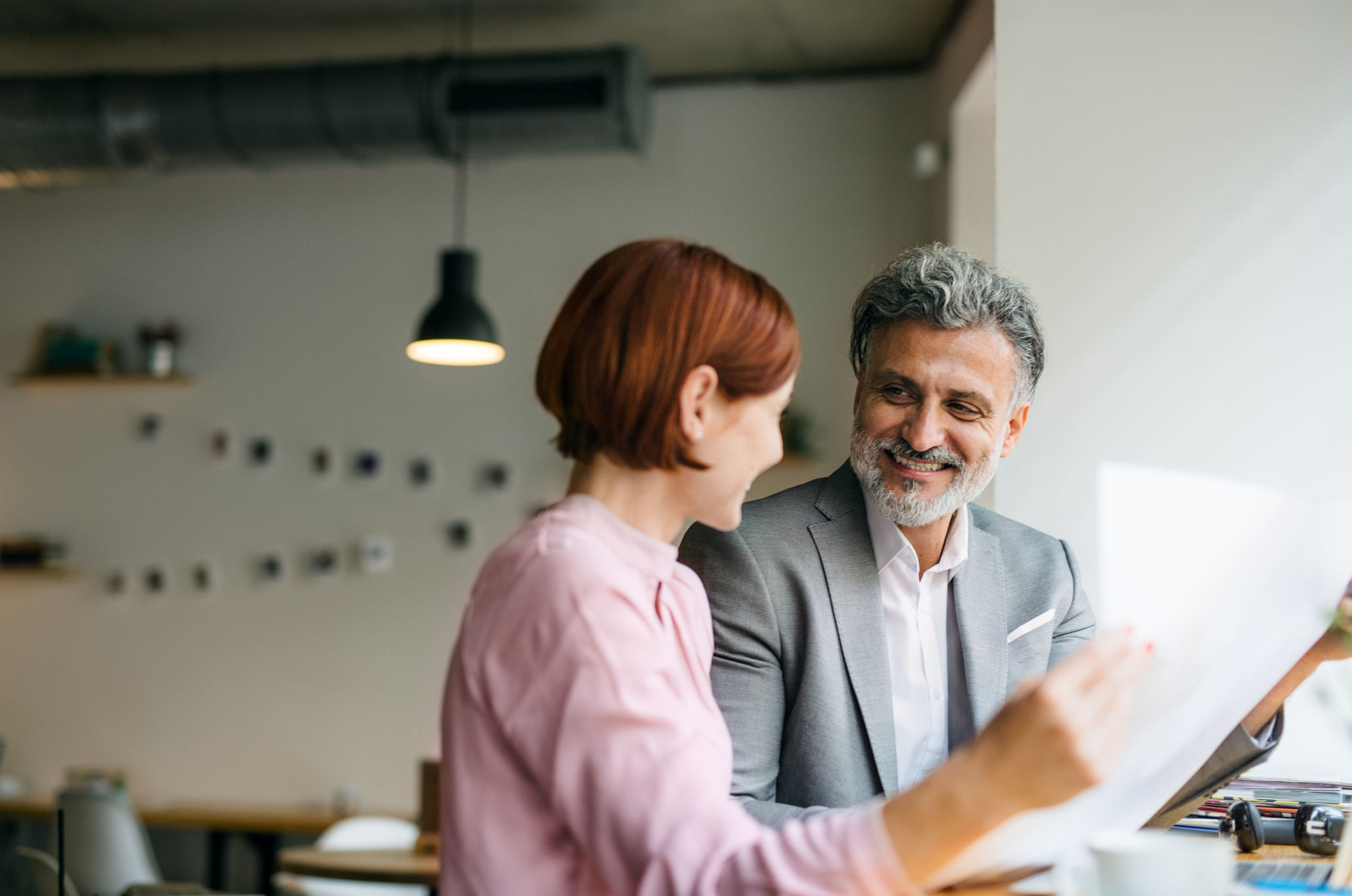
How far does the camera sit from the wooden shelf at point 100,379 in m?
5.54

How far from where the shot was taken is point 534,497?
5.34 metres

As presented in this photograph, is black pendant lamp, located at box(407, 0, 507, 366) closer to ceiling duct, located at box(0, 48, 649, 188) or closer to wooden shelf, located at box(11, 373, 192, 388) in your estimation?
ceiling duct, located at box(0, 48, 649, 188)

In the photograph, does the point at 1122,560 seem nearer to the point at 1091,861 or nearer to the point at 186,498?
the point at 1091,861

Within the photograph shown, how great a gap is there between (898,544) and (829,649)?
20 cm

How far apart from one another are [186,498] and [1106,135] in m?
4.81

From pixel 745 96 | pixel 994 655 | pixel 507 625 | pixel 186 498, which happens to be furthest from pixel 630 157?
pixel 507 625

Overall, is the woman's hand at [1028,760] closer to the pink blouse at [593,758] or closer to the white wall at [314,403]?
the pink blouse at [593,758]

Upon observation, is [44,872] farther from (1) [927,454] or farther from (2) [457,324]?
(1) [927,454]

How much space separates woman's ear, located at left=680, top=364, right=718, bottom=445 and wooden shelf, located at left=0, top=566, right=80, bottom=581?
215 inches

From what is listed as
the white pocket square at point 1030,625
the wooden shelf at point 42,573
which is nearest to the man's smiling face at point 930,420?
the white pocket square at point 1030,625

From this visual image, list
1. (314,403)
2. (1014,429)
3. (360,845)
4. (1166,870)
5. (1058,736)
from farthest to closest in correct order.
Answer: (314,403)
(360,845)
(1014,429)
(1166,870)
(1058,736)

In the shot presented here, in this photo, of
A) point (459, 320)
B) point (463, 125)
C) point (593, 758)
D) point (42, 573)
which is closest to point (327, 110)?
point (463, 125)

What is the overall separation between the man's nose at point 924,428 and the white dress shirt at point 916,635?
121 millimetres

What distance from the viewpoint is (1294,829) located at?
1.55 meters
